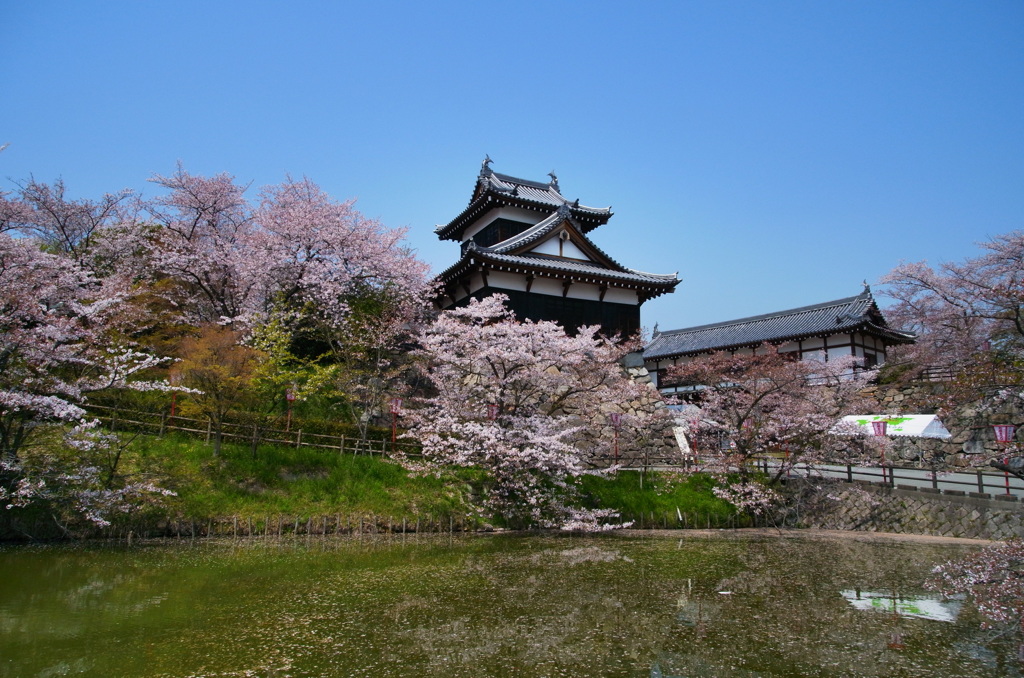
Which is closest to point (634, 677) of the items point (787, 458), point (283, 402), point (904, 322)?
point (787, 458)

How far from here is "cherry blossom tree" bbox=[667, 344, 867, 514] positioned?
20266 mm

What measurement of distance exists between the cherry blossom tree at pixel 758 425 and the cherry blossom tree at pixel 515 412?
393 cm

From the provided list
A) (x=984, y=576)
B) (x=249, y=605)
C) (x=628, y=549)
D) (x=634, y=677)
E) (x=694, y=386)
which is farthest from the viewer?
(x=694, y=386)

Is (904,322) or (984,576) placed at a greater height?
(904,322)

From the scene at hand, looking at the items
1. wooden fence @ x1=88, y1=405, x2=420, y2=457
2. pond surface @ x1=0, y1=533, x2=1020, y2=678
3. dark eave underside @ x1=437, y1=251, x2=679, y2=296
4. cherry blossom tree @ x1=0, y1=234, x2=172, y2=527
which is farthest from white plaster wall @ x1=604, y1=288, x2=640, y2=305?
cherry blossom tree @ x1=0, y1=234, x2=172, y2=527

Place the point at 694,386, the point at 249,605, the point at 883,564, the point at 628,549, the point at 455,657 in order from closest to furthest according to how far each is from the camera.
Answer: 1. the point at 455,657
2. the point at 249,605
3. the point at 883,564
4. the point at 628,549
5. the point at 694,386

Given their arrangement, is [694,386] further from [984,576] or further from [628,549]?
[984,576]

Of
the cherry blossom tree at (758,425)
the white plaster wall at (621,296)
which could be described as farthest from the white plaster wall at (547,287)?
the cherry blossom tree at (758,425)

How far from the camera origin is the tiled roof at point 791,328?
2980cm

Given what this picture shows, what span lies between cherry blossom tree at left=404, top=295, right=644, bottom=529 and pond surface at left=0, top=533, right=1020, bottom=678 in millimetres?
4178

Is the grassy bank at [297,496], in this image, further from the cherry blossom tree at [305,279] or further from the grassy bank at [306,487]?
the cherry blossom tree at [305,279]

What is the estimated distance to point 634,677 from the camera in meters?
6.64

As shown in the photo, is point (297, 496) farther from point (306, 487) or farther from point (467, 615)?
point (467, 615)

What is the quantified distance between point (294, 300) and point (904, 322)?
27145 mm
